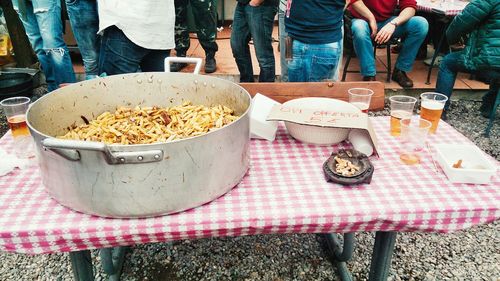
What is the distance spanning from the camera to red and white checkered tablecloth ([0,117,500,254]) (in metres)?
1.17

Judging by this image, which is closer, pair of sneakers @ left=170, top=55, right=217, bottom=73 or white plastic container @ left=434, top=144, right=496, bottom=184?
white plastic container @ left=434, top=144, right=496, bottom=184

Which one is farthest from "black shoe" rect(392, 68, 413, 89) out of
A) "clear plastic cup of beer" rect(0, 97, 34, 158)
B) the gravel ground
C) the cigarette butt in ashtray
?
"clear plastic cup of beer" rect(0, 97, 34, 158)

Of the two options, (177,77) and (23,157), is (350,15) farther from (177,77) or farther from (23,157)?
(23,157)

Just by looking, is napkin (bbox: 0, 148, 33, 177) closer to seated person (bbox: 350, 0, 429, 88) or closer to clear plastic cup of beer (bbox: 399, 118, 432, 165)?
clear plastic cup of beer (bbox: 399, 118, 432, 165)

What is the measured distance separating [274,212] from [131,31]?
154cm

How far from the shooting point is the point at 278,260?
2389mm

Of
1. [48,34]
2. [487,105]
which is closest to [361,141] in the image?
[48,34]

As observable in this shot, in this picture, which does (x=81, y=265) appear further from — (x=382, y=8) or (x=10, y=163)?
(x=382, y=8)

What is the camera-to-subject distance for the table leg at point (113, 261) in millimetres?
2113

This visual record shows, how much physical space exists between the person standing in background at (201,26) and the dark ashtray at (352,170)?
11.8ft

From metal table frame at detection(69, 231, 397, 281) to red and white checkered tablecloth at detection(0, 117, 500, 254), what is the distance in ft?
0.86

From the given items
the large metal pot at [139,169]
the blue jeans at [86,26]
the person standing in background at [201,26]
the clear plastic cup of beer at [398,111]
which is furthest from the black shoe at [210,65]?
the large metal pot at [139,169]

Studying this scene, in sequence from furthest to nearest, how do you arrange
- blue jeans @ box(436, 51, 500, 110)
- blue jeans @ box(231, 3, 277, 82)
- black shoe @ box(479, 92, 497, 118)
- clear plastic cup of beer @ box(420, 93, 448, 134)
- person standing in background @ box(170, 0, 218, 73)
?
person standing in background @ box(170, 0, 218, 73)
black shoe @ box(479, 92, 497, 118)
blue jeans @ box(436, 51, 500, 110)
blue jeans @ box(231, 3, 277, 82)
clear plastic cup of beer @ box(420, 93, 448, 134)

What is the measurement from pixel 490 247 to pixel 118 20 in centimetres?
264
